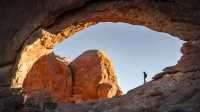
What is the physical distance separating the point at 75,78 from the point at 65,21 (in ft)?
57.6

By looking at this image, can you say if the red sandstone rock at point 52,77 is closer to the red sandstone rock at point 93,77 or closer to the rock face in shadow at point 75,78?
the rock face in shadow at point 75,78

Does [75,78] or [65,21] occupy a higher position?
[75,78]

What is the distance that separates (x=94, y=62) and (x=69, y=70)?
1.97 metres

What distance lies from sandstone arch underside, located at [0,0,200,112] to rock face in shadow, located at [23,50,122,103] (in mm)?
15151

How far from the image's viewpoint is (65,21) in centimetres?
1329

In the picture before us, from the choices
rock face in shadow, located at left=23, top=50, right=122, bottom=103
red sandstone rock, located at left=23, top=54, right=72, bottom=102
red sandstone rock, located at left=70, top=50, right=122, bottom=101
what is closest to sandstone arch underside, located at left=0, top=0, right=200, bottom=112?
rock face in shadow, located at left=23, top=50, right=122, bottom=103

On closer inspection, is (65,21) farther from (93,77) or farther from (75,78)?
(75,78)

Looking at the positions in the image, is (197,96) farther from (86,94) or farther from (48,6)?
(86,94)

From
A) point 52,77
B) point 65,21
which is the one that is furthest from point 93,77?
point 65,21

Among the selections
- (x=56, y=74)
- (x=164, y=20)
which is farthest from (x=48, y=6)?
(x=56, y=74)

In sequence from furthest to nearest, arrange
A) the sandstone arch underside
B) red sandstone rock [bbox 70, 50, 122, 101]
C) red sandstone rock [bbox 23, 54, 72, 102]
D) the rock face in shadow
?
red sandstone rock [bbox 70, 50, 122, 101] → the rock face in shadow → red sandstone rock [bbox 23, 54, 72, 102] → the sandstone arch underside

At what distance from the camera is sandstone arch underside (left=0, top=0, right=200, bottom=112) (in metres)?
12.6

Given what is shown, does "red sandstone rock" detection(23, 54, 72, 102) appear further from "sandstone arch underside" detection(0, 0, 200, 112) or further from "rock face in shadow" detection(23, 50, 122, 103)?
"sandstone arch underside" detection(0, 0, 200, 112)

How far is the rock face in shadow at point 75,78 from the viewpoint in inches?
1146
